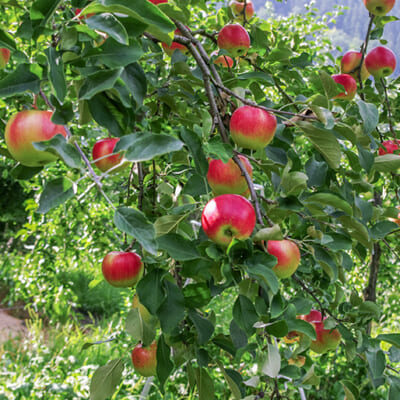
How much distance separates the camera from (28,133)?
0.55 metres

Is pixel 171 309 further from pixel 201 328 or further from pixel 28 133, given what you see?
pixel 28 133

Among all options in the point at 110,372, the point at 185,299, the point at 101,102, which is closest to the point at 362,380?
the point at 110,372

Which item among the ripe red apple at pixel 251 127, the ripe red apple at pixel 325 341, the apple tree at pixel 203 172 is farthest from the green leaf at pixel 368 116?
the ripe red apple at pixel 325 341

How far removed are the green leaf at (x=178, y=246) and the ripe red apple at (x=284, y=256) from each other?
0.49 feet

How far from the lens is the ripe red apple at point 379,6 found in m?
1.12

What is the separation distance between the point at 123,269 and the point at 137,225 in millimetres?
366

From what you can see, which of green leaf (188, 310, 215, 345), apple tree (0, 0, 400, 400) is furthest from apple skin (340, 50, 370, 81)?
green leaf (188, 310, 215, 345)

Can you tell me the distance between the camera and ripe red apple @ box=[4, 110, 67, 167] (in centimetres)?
55

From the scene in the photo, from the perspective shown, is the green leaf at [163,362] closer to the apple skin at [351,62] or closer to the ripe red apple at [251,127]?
the ripe red apple at [251,127]

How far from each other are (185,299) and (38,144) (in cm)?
30

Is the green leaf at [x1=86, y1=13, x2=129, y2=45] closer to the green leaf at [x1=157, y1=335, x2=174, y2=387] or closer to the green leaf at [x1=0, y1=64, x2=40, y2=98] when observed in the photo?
the green leaf at [x1=0, y1=64, x2=40, y2=98]

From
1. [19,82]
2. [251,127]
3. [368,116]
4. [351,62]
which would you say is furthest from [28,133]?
[351,62]

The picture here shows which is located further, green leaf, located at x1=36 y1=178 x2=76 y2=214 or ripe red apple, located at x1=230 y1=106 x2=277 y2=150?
ripe red apple, located at x1=230 y1=106 x2=277 y2=150

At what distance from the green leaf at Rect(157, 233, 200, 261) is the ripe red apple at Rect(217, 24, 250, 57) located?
59 cm
